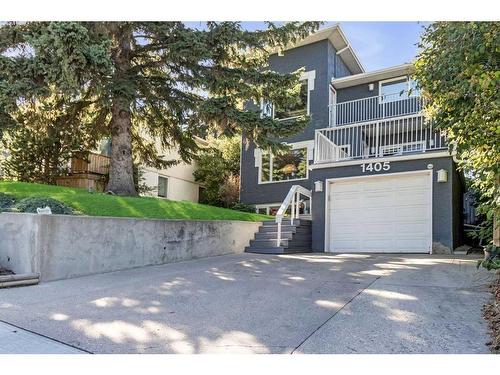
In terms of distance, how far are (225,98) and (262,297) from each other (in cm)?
587

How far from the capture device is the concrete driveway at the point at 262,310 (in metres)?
3.90

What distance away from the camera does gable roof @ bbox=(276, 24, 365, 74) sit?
16.8 meters

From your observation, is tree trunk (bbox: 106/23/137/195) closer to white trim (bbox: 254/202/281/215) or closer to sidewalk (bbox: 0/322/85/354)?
sidewalk (bbox: 0/322/85/354)

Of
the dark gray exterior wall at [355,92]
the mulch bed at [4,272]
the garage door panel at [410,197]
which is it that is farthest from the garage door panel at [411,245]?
the mulch bed at [4,272]

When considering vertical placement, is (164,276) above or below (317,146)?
below

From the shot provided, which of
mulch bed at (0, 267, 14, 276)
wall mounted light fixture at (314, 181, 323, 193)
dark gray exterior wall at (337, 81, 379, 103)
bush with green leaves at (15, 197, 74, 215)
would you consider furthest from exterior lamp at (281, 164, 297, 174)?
mulch bed at (0, 267, 14, 276)

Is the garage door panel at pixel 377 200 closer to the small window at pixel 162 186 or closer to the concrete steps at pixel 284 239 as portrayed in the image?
the concrete steps at pixel 284 239

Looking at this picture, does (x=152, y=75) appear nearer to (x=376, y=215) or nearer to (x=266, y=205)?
(x=376, y=215)

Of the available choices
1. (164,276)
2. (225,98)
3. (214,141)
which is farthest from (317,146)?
(214,141)

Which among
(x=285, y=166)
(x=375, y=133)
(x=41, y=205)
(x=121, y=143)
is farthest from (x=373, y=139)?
(x=41, y=205)
